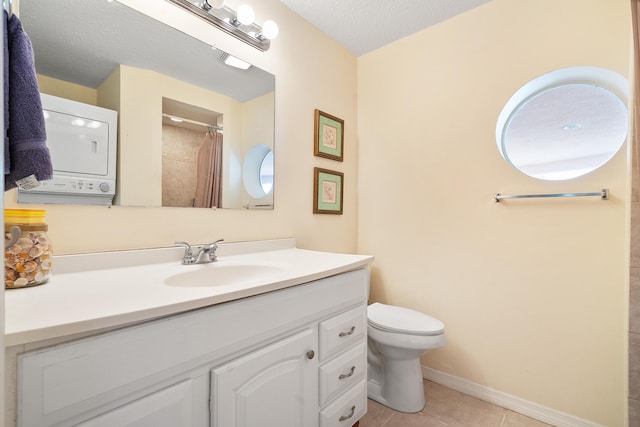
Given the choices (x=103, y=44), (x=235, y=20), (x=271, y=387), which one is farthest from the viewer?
(x=235, y=20)

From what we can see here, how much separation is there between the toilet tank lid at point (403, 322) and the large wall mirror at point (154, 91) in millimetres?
929

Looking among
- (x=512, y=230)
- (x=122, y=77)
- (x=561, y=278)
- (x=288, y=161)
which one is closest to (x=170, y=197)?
(x=122, y=77)

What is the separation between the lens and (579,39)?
1340mm

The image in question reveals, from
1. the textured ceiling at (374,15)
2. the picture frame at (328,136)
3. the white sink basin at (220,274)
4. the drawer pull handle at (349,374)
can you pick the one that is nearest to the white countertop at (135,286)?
the white sink basin at (220,274)

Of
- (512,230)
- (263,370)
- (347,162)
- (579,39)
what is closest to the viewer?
(263,370)

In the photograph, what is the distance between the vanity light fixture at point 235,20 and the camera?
122 cm

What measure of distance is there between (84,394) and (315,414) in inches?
29.7

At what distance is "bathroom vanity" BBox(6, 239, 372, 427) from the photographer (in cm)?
50

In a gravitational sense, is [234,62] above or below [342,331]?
above

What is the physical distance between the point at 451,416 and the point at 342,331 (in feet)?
3.05

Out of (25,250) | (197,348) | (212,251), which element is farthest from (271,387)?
(25,250)

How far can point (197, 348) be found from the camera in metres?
0.67

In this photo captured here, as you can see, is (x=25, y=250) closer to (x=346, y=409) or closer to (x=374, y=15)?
(x=346, y=409)

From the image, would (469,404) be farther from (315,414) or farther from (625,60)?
(625,60)
